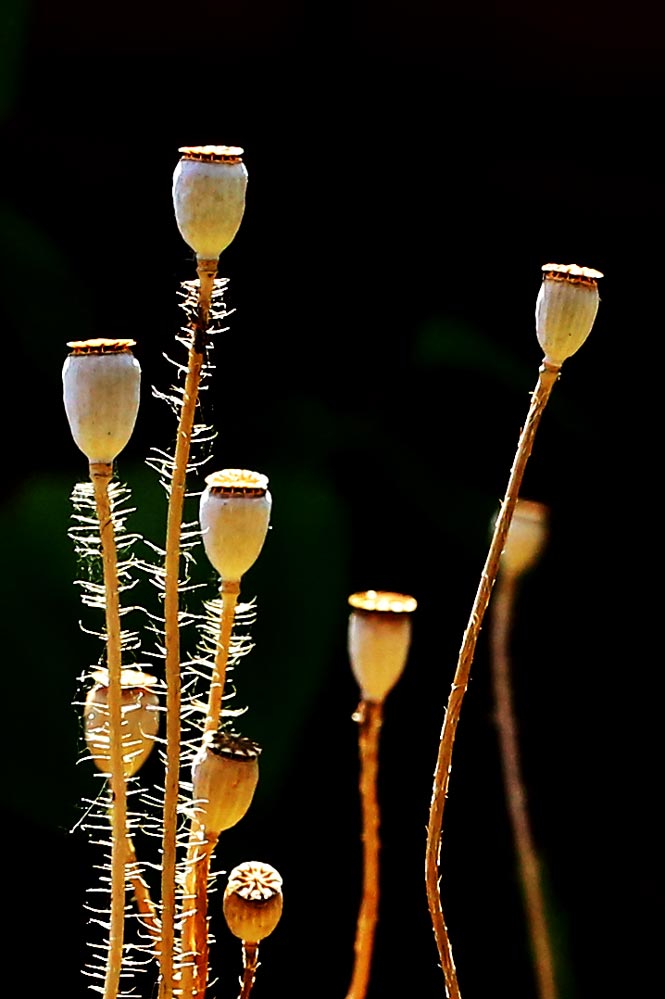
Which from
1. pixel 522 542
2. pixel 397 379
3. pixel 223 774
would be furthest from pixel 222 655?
pixel 397 379

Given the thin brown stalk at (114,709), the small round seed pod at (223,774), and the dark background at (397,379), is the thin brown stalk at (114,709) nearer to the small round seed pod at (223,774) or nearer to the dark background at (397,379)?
the small round seed pod at (223,774)

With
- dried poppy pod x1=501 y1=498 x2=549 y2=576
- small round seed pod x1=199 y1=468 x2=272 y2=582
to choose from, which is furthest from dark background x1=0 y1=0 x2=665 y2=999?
small round seed pod x1=199 y1=468 x2=272 y2=582

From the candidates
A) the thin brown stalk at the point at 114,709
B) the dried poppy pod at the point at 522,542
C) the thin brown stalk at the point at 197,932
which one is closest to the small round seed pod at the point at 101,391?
the thin brown stalk at the point at 114,709

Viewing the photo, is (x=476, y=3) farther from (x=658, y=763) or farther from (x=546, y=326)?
(x=546, y=326)

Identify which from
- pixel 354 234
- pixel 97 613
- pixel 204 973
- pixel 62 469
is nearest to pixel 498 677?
pixel 204 973

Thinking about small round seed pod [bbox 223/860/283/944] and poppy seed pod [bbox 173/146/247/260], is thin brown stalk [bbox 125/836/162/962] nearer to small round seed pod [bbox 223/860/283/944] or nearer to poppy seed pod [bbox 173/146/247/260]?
small round seed pod [bbox 223/860/283/944]

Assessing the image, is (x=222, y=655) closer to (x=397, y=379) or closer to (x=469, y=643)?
(x=469, y=643)

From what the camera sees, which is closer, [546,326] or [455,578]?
[546,326]
